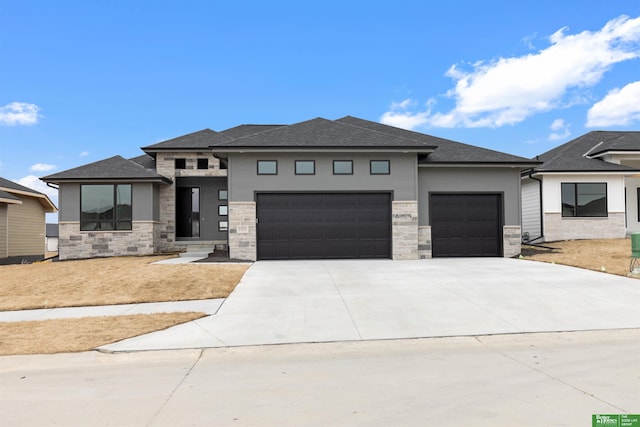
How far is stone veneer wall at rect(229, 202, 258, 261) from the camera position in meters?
17.0

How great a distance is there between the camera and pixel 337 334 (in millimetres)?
7148

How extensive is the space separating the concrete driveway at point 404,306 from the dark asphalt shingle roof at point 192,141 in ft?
36.6

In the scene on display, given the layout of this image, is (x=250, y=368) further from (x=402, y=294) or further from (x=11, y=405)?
(x=402, y=294)

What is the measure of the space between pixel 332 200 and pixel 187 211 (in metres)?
9.78

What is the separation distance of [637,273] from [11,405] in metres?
14.8

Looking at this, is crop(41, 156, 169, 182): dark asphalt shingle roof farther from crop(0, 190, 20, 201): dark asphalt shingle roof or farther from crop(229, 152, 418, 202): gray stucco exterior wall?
crop(229, 152, 418, 202): gray stucco exterior wall

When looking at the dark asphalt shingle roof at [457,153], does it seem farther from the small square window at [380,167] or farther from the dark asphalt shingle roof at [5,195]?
the dark asphalt shingle roof at [5,195]

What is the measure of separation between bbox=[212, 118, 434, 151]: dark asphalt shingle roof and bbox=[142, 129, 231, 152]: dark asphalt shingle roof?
17.1 ft

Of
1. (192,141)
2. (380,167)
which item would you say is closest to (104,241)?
(192,141)

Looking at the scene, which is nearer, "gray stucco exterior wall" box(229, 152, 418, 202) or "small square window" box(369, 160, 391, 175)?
"gray stucco exterior wall" box(229, 152, 418, 202)

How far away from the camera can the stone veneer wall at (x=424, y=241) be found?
1781 cm

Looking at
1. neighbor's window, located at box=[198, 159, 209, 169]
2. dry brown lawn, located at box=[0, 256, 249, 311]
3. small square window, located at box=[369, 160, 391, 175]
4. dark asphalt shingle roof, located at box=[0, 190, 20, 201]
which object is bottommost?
dry brown lawn, located at box=[0, 256, 249, 311]

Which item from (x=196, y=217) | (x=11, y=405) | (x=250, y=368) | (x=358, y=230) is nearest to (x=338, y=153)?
(x=358, y=230)

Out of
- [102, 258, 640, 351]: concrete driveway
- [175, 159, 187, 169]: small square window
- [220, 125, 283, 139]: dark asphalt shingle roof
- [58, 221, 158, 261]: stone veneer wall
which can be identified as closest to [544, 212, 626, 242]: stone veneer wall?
[102, 258, 640, 351]: concrete driveway
